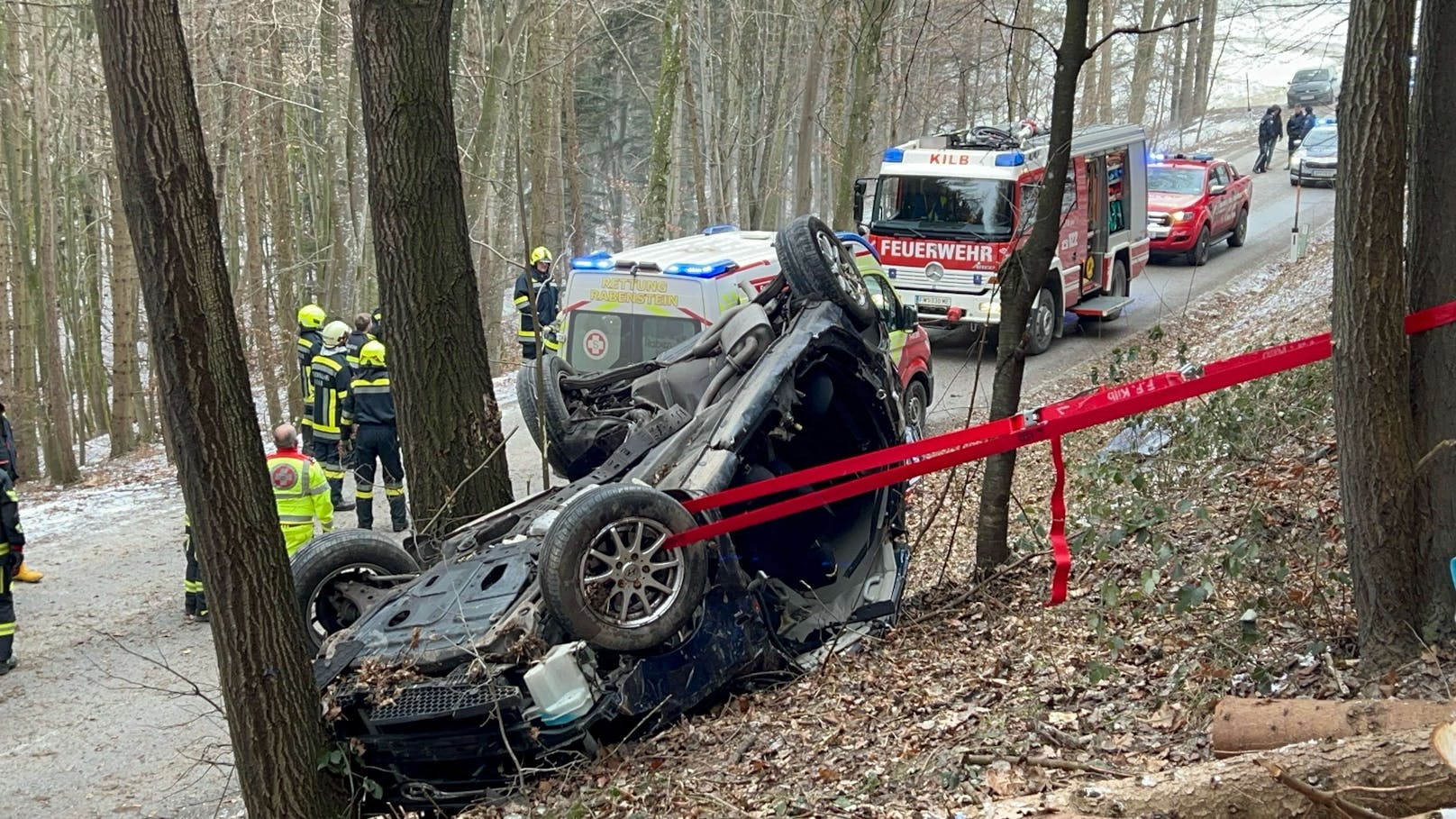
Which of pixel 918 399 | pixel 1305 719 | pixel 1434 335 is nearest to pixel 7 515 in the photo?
pixel 918 399

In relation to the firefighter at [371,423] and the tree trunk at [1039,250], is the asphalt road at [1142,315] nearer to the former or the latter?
the tree trunk at [1039,250]

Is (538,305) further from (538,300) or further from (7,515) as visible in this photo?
(7,515)

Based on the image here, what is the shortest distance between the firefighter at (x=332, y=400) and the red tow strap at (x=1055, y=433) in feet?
20.9

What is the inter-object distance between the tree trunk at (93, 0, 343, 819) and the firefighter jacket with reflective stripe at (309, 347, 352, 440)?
6.48m

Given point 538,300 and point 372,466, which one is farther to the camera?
point 538,300

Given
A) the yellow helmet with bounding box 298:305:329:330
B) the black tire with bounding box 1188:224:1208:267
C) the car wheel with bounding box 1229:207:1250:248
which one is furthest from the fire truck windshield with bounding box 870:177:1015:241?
the car wheel with bounding box 1229:207:1250:248

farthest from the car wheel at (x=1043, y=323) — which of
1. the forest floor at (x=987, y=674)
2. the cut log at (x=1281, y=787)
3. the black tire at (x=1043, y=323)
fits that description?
the cut log at (x=1281, y=787)

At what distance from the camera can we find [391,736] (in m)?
4.99

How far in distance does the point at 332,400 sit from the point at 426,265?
4.92m

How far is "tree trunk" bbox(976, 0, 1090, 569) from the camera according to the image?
6176 mm

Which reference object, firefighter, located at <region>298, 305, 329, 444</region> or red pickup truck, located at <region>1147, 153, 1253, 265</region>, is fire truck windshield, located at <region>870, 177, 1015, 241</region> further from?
red pickup truck, located at <region>1147, 153, 1253, 265</region>

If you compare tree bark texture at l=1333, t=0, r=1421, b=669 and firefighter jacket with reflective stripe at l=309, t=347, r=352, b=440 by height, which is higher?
tree bark texture at l=1333, t=0, r=1421, b=669

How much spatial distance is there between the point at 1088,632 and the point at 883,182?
33.3 ft

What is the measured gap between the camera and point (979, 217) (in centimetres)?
1450
